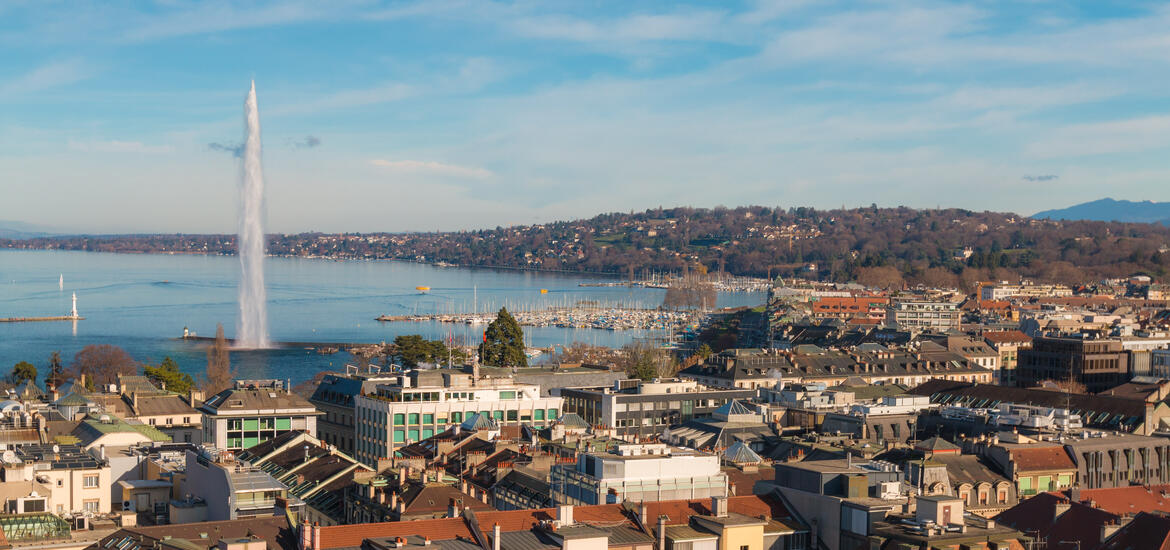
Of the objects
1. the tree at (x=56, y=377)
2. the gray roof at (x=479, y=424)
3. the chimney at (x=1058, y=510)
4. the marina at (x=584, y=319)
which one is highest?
the chimney at (x=1058, y=510)

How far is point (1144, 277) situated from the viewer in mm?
142500

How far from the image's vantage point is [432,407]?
124 feet

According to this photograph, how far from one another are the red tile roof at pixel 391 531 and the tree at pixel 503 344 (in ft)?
133

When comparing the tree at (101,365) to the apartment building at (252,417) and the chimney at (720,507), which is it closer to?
the apartment building at (252,417)

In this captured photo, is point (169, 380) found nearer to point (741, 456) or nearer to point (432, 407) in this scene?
point (432, 407)

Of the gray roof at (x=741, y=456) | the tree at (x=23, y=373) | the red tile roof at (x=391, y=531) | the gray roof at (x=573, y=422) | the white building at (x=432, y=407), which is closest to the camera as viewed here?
the red tile roof at (x=391, y=531)

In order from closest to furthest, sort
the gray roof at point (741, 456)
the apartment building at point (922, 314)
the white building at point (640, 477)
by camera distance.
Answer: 1. the white building at point (640, 477)
2. the gray roof at point (741, 456)
3. the apartment building at point (922, 314)

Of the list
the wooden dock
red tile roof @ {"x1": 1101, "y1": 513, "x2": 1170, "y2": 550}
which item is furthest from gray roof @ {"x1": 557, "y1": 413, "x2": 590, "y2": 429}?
the wooden dock

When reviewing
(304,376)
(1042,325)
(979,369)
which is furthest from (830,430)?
(1042,325)

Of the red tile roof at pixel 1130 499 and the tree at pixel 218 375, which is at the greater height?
the red tile roof at pixel 1130 499

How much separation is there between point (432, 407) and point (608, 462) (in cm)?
1768

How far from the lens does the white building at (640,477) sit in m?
20.9

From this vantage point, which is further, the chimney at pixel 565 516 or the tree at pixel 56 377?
the tree at pixel 56 377

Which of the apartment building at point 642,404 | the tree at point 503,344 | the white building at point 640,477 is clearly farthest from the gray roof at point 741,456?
the tree at point 503,344
